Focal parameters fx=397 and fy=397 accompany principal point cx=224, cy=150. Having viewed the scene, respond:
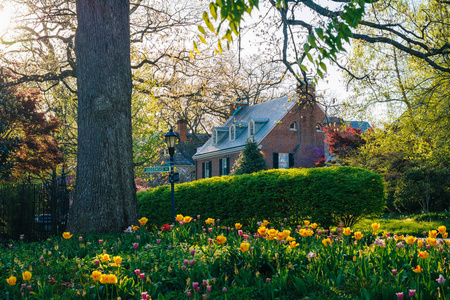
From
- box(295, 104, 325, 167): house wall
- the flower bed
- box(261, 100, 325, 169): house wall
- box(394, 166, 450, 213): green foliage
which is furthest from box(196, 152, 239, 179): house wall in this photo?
the flower bed

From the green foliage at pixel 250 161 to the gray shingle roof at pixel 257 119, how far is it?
3089 millimetres

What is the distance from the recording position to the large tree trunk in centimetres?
768

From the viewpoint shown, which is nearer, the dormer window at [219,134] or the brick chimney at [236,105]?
the dormer window at [219,134]

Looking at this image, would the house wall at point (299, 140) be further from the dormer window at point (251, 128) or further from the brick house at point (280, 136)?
the dormer window at point (251, 128)

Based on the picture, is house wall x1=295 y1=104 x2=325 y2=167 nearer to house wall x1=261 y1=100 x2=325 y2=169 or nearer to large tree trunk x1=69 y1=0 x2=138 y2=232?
house wall x1=261 y1=100 x2=325 y2=169

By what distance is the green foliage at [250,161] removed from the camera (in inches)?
1168

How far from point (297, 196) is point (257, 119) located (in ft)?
82.3

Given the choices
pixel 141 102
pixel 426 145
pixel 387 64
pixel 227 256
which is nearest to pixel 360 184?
pixel 227 256

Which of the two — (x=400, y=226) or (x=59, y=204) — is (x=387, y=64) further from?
(x=59, y=204)

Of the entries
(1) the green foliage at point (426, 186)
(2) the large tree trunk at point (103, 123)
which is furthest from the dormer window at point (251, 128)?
(2) the large tree trunk at point (103, 123)

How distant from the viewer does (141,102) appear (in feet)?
80.9

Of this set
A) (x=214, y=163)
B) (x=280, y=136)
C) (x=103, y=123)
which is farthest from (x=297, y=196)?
(x=214, y=163)

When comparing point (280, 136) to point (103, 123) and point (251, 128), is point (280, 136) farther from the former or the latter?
point (103, 123)

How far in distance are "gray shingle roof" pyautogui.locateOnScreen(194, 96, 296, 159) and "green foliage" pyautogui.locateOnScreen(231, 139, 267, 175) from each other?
3.09 meters
